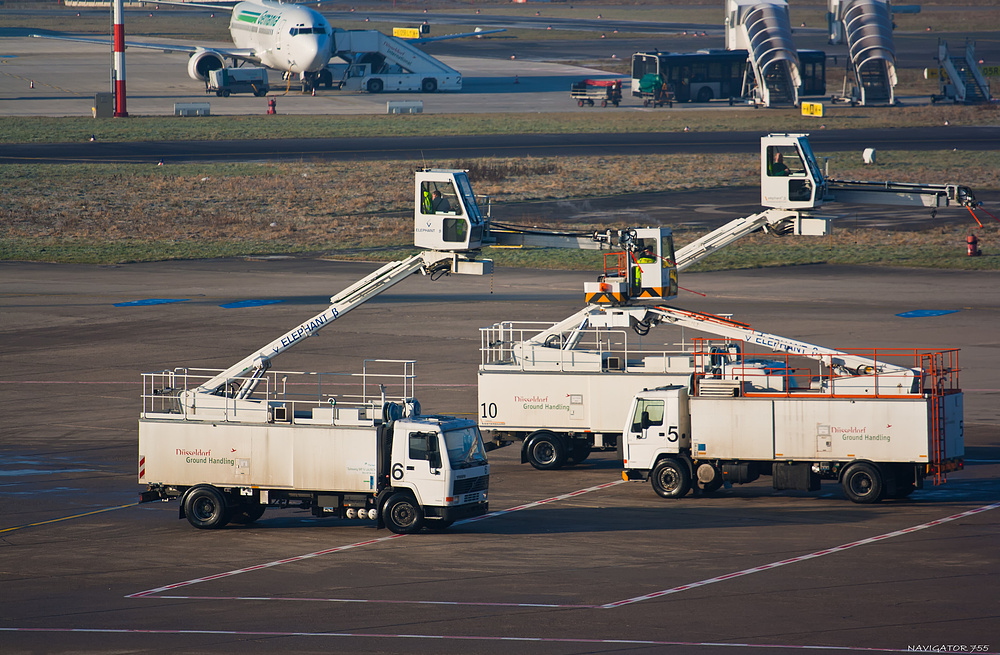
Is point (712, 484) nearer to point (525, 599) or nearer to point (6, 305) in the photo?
point (525, 599)

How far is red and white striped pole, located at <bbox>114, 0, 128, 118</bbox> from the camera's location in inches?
4953

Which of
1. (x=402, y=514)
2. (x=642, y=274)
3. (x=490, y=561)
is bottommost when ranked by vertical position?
(x=490, y=561)

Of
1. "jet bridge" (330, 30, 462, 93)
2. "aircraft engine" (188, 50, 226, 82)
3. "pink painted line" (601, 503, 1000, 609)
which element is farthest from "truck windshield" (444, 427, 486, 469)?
"aircraft engine" (188, 50, 226, 82)

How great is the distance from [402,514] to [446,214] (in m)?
8.58

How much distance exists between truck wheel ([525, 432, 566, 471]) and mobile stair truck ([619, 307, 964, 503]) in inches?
156

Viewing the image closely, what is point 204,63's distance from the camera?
156m

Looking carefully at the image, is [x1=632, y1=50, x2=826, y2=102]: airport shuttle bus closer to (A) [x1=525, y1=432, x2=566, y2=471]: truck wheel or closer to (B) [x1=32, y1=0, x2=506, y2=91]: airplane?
(B) [x1=32, y1=0, x2=506, y2=91]: airplane

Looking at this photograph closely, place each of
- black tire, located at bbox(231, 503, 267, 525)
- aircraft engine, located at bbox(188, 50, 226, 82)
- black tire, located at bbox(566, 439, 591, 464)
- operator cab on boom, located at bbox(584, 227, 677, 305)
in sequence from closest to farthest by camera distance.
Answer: black tire, located at bbox(231, 503, 267, 525)
operator cab on boom, located at bbox(584, 227, 677, 305)
black tire, located at bbox(566, 439, 591, 464)
aircraft engine, located at bbox(188, 50, 226, 82)

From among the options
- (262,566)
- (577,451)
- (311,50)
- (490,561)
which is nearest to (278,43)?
(311,50)

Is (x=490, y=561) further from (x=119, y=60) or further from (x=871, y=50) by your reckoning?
(x=871, y=50)

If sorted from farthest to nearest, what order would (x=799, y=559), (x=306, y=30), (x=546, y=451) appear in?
(x=306, y=30), (x=546, y=451), (x=799, y=559)

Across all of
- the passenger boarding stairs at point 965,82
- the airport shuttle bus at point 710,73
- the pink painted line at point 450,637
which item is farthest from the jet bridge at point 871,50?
the pink painted line at point 450,637

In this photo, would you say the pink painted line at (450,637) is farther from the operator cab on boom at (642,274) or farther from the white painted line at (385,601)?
the operator cab on boom at (642,274)

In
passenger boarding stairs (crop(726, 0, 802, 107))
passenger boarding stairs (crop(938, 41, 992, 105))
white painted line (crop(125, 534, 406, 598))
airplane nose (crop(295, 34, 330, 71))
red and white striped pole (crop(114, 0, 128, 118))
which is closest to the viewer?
white painted line (crop(125, 534, 406, 598))
